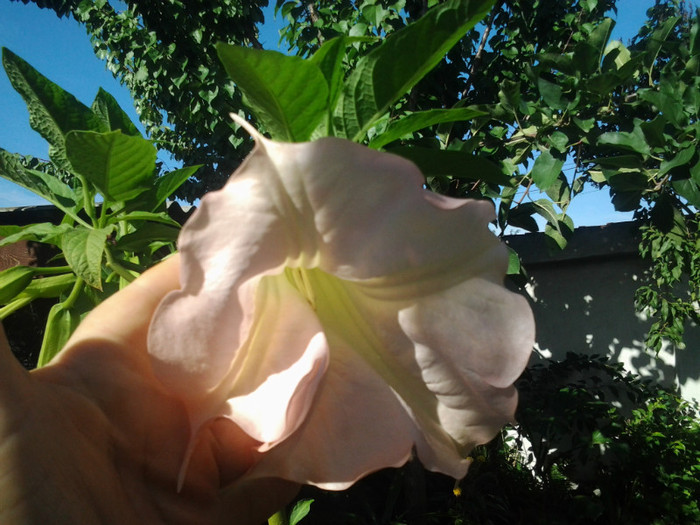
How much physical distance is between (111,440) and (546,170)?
118cm

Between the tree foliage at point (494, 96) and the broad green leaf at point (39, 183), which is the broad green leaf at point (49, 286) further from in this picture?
the tree foliage at point (494, 96)

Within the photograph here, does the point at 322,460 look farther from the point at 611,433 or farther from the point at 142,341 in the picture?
the point at 611,433

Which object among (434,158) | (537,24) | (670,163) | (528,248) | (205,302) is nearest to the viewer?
(205,302)

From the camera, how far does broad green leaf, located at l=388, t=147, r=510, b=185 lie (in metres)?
0.49

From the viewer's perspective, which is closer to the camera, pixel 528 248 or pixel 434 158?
pixel 434 158

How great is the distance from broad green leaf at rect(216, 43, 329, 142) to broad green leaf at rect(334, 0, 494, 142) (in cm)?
5

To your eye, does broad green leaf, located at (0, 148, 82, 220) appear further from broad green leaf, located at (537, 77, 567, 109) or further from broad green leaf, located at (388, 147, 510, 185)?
broad green leaf, located at (537, 77, 567, 109)

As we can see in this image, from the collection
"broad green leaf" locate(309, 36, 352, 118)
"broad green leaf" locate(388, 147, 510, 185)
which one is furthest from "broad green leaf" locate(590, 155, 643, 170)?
"broad green leaf" locate(309, 36, 352, 118)

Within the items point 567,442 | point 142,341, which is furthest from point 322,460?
point 567,442

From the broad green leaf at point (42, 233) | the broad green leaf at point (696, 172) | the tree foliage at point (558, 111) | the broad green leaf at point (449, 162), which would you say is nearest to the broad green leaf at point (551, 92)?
the tree foliage at point (558, 111)

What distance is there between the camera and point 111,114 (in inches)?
24.3

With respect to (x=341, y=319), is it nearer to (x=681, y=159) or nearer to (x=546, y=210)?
(x=681, y=159)

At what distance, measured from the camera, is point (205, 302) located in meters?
0.35

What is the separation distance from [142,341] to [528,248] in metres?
2.86
